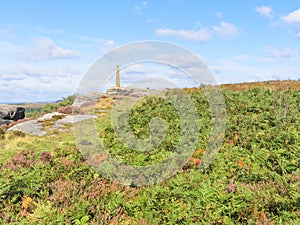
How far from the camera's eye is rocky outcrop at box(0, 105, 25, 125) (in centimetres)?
2850

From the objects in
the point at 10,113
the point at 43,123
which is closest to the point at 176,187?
the point at 43,123

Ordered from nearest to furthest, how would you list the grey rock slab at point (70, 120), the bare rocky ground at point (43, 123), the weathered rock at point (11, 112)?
the bare rocky ground at point (43, 123) → the grey rock slab at point (70, 120) → the weathered rock at point (11, 112)

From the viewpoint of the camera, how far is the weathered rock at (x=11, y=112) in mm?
28881

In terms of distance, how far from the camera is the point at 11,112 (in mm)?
29875

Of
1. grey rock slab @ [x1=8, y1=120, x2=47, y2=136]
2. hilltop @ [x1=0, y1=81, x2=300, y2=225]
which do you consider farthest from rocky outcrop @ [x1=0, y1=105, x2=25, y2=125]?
hilltop @ [x1=0, y1=81, x2=300, y2=225]

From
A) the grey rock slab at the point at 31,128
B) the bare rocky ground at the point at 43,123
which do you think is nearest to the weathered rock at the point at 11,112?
the bare rocky ground at the point at 43,123

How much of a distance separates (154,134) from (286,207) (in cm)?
769

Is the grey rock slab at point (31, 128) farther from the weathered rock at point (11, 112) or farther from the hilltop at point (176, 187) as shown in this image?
the hilltop at point (176, 187)

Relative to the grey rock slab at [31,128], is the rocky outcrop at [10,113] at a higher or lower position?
higher

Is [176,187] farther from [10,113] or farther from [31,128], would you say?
[10,113]

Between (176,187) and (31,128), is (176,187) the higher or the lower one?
the lower one

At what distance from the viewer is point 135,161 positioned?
32.8ft

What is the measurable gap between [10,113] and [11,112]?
8.4 inches

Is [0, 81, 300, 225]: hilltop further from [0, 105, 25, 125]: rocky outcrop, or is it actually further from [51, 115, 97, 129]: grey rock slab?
[0, 105, 25, 125]: rocky outcrop
